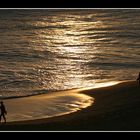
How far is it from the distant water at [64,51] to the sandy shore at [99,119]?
8201 millimetres

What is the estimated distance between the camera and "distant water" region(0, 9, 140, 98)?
117 ft

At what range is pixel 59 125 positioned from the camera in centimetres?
1994

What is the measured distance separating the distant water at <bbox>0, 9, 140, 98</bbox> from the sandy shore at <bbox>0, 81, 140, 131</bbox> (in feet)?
26.9

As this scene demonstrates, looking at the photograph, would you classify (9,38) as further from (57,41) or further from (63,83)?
(63,83)

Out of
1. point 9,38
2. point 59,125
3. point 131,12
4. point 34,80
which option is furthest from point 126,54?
point 131,12

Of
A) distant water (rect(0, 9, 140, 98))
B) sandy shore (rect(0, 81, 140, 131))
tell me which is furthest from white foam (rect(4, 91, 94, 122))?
distant water (rect(0, 9, 140, 98))

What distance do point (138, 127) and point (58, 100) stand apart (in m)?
9.87

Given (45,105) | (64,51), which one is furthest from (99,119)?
(64,51)

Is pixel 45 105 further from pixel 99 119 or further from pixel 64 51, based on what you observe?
pixel 64 51

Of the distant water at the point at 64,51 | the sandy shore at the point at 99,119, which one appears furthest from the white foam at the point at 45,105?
the distant water at the point at 64,51

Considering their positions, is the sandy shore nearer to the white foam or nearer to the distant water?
the white foam

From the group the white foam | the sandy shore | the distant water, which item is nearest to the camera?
the sandy shore

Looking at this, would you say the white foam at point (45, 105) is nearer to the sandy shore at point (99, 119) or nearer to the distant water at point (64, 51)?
the sandy shore at point (99, 119)

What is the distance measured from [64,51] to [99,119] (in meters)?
31.3
